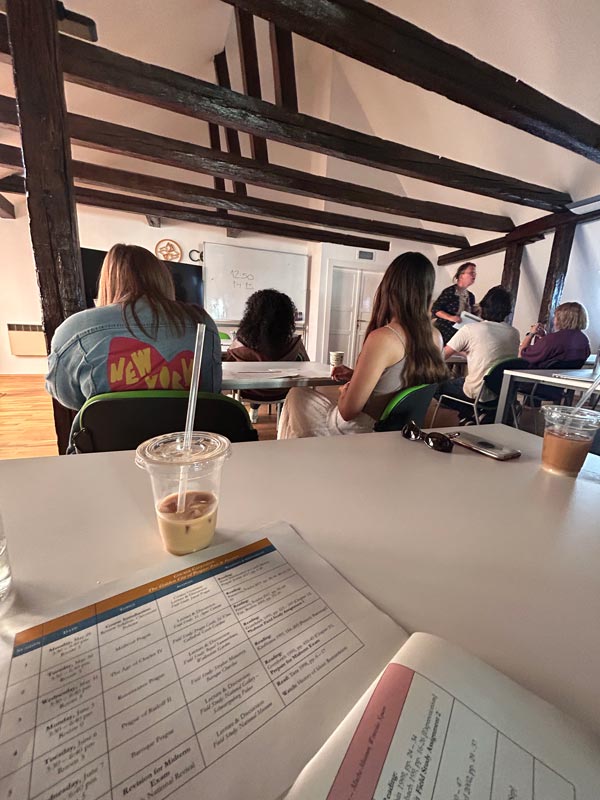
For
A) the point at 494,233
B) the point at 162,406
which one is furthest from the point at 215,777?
the point at 494,233

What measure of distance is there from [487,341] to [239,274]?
421cm

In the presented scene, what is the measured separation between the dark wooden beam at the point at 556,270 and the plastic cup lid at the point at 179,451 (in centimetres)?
501

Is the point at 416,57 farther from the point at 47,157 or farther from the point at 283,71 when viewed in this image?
the point at 47,157

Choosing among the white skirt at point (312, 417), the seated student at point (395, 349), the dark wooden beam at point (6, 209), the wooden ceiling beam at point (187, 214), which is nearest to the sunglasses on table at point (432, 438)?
the seated student at point (395, 349)

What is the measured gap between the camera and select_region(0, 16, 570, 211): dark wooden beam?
6.90 ft

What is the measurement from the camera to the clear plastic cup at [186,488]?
1.34ft

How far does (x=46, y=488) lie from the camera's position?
0.52 meters

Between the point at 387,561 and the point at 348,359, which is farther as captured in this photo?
the point at 348,359

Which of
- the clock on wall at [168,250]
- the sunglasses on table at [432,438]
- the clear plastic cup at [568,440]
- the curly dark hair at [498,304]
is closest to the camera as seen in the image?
the clear plastic cup at [568,440]

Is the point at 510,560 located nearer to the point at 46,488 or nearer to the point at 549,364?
the point at 46,488

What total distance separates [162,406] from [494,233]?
563cm

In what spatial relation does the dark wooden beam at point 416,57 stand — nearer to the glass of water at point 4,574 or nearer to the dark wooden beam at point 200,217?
the glass of water at point 4,574

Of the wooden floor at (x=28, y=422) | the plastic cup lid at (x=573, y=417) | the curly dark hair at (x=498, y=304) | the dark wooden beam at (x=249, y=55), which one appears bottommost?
the wooden floor at (x=28, y=422)

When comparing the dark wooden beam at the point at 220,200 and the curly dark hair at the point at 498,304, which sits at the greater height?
the dark wooden beam at the point at 220,200
